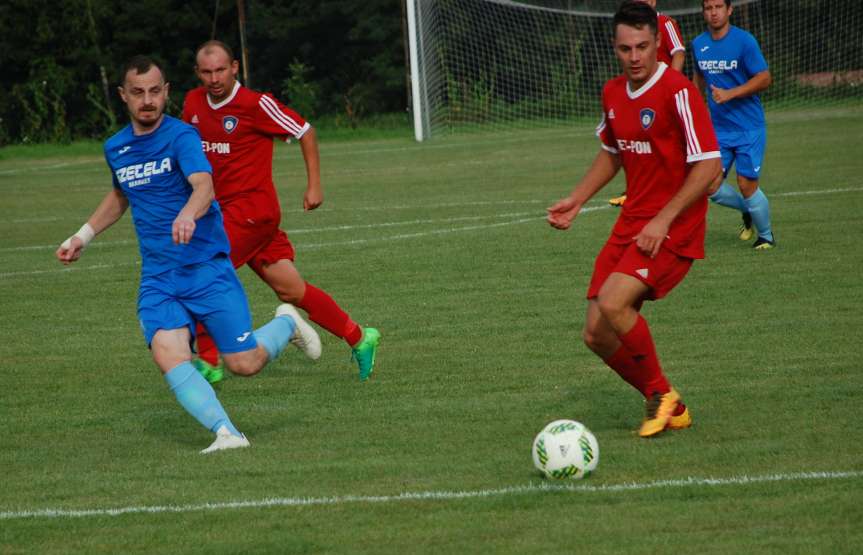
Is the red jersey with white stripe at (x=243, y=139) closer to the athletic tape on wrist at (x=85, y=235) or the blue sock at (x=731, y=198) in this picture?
the athletic tape on wrist at (x=85, y=235)

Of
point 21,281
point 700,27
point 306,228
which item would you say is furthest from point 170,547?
point 700,27

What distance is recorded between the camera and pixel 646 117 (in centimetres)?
625

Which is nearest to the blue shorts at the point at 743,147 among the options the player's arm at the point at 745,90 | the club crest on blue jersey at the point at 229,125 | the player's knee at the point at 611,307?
the player's arm at the point at 745,90

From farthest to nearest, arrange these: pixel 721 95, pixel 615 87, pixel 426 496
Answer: pixel 721 95 → pixel 615 87 → pixel 426 496

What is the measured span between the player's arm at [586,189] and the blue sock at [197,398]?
1783 mm

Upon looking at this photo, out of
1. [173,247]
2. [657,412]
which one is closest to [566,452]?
[657,412]

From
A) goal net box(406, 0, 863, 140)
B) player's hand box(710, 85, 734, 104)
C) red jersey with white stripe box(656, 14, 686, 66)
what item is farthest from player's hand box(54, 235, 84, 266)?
goal net box(406, 0, 863, 140)

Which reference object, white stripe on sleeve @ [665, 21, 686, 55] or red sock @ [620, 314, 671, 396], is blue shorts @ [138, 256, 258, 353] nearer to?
red sock @ [620, 314, 671, 396]

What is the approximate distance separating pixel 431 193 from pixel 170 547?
1361 cm

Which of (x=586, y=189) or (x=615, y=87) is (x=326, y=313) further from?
(x=615, y=87)

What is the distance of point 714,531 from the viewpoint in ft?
15.6

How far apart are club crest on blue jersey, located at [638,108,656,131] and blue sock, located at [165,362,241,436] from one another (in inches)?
91.3

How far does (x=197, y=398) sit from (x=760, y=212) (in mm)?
6973

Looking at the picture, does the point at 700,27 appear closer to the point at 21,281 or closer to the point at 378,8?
the point at 378,8
